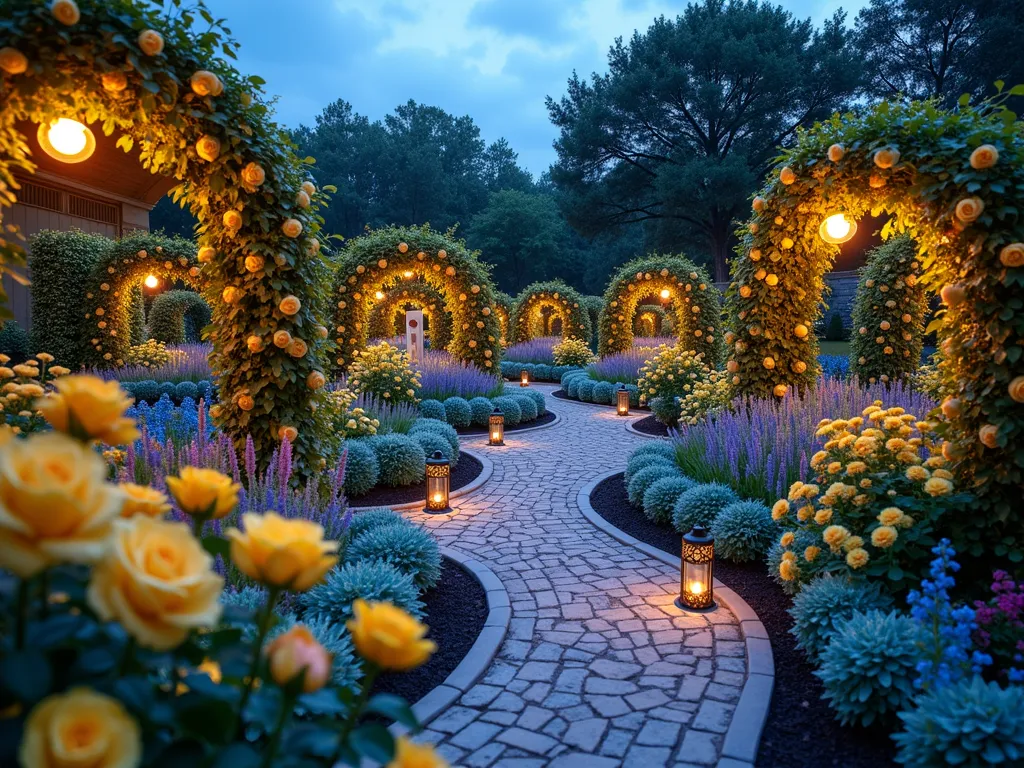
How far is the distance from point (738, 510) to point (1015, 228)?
2.54 meters

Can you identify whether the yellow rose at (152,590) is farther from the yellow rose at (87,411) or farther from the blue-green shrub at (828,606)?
the blue-green shrub at (828,606)

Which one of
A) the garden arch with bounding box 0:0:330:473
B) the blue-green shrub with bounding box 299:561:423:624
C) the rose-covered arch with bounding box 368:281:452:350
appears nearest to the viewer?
the garden arch with bounding box 0:0:330:473

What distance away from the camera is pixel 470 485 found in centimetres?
711

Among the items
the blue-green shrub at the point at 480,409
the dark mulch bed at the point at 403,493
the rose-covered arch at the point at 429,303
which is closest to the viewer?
the dark mulch bed at the point at 403,493

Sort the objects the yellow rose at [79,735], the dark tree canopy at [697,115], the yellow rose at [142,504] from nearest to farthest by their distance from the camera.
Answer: the yellow rose at [79,735] < the yellow rose at [142,504] < the dark tree canopy at [697,115]

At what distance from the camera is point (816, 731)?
9.10 ft

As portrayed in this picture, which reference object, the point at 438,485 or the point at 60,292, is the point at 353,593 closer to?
the point at 438,485

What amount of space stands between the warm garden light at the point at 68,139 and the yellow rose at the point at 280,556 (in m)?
4.14

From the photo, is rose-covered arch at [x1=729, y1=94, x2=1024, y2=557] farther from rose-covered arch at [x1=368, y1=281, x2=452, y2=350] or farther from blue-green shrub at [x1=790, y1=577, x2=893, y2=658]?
rose-covered arch at [x1=368, y1=281, x2=452, y2=350]

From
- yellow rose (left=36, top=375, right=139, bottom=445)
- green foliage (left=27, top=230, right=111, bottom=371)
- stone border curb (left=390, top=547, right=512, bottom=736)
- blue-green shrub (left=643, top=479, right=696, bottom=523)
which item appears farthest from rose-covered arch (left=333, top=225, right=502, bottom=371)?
yellow rose (left=36, top=375, right=139, bottom=445)

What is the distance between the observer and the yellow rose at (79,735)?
68 centimetres

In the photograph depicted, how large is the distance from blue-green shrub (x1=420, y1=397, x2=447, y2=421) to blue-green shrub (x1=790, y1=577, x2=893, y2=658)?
7713 mm

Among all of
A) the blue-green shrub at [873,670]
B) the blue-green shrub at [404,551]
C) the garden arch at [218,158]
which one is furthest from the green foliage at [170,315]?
the blue-green shrub at [873,670]

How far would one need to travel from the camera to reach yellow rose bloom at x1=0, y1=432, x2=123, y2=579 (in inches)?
28.2
